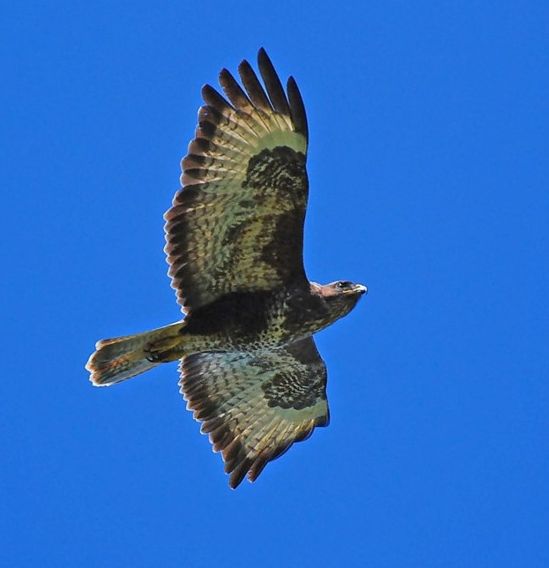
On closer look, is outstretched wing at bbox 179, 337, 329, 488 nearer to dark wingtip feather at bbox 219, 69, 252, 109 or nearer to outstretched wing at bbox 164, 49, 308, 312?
outstretched wing at bbox 164, 49, 308, 312

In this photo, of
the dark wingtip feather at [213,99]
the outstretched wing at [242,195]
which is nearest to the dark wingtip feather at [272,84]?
the outstretched wing at [242,195]

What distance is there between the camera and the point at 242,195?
1238 centimetres

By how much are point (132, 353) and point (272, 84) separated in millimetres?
2953

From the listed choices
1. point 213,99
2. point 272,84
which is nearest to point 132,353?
point 213,99

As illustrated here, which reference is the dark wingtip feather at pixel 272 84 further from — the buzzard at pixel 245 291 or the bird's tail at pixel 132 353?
the bird's tail at pixel 132 353

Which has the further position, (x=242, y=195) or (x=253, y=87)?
(x=242, y=195)

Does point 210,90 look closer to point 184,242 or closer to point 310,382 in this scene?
point 184,242

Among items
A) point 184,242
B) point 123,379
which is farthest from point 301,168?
point 123,379

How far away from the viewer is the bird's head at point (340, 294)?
1292cm

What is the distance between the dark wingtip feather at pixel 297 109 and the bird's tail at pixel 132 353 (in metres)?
2.26

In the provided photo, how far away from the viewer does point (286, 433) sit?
14375mm

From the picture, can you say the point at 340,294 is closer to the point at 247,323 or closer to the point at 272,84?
the point at 247,323

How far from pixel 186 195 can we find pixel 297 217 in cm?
104

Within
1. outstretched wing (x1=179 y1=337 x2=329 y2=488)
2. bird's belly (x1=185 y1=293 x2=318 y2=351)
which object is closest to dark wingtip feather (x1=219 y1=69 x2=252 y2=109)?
bird's belly (x1=185 y1=293 x2=318 y2=351)
